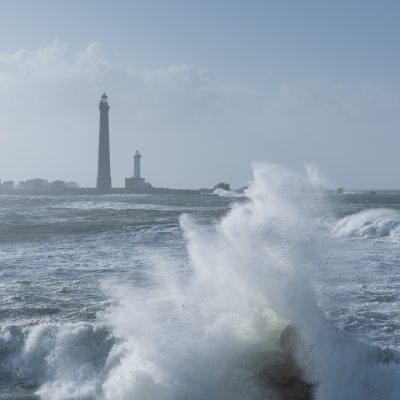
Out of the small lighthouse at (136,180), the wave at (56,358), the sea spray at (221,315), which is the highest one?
the small lighthouse at (136,180)

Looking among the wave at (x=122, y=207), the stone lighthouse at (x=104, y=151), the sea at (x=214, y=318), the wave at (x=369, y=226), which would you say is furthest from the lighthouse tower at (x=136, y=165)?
the sea at (x=214, y=318)

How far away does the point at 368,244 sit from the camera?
778 inches

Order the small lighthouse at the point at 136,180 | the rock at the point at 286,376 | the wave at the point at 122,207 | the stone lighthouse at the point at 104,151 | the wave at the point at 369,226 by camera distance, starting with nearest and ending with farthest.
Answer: the rock at the point at 286,376 → the wave at the point at 369,226 → the wave at the point at 122,207 → the stone lighthouse at the point at 104,151 → the small lighthouse at the point at 136,180

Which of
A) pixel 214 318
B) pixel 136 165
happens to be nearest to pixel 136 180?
pixel 136 165

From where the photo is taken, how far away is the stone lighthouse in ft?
265

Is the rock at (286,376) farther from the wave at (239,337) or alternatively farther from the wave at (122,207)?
the wave at (122,207)

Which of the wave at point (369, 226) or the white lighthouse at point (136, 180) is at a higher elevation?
the white lighthouse at point (136, 180)

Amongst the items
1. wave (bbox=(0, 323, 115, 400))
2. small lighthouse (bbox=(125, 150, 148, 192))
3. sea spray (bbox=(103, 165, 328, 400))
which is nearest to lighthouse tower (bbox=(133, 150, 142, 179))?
small lighthouse (bbox=(125, 150, 148, 192))

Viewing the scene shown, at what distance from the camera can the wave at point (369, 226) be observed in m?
22.8

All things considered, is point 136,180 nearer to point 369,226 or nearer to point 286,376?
point 369,226

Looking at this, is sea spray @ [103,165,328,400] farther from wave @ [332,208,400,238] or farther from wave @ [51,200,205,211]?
wave @ [51,200,205,211]

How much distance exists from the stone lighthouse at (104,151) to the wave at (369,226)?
2364 inches

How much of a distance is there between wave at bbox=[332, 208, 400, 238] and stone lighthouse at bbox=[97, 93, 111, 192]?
197 ft

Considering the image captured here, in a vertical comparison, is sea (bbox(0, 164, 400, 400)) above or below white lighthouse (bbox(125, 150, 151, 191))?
below
